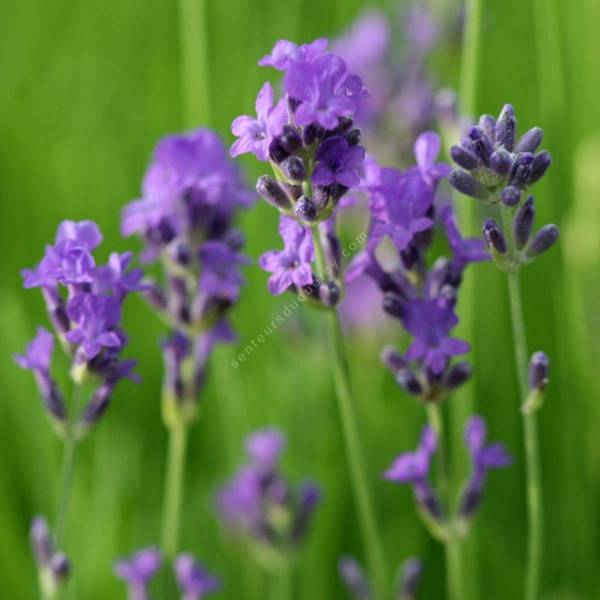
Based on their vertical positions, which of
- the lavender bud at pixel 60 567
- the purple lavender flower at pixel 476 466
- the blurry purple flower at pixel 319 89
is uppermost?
the blurry purple flower at pixel 319 89

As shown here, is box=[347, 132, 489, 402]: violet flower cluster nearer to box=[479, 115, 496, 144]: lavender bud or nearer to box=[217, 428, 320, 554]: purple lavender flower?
box=[479, 115, 496, 144]: lavender bud

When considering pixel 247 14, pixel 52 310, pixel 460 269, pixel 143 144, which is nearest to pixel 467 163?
pixel 460 269

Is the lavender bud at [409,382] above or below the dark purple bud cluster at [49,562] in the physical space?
above

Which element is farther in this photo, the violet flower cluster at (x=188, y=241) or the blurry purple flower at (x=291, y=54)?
the violet flower cluster at (x=188, y=241)

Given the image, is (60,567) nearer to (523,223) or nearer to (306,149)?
(306,149)

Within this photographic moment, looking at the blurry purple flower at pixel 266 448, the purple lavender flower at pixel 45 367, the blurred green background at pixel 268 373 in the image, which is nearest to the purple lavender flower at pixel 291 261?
the purple lavender flower at pixel 45 367

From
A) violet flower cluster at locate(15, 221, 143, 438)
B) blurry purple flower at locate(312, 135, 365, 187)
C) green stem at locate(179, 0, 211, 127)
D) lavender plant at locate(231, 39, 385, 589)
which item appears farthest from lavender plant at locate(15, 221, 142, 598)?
green stem at locate(179, 0, 211, 127)

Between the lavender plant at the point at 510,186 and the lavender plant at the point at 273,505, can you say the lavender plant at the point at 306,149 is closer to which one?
the lavender plant at the point at 510,186
